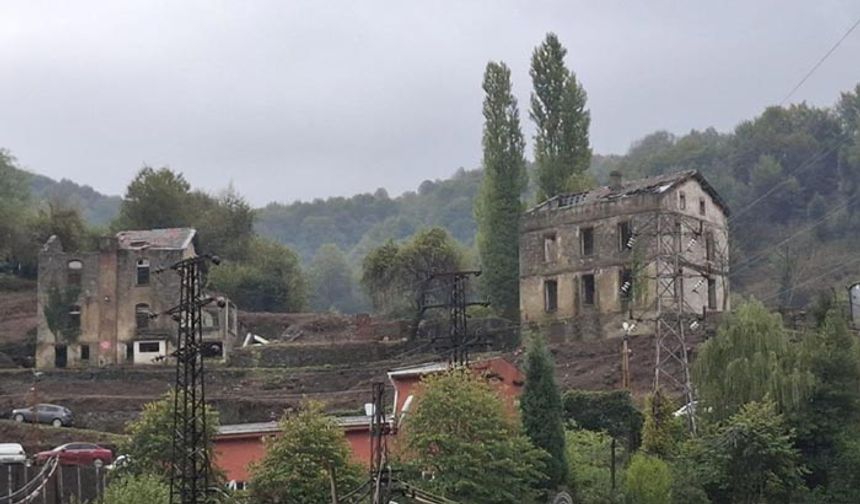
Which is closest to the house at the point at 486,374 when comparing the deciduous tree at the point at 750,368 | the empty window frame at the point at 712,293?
the deciduous tree at the point at 750,368

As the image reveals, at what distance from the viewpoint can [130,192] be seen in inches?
4087

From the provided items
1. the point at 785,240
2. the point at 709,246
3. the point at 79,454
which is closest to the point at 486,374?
the point at 79,454

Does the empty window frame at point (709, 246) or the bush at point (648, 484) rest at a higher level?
Result: the empty window frame at point (709, 246)

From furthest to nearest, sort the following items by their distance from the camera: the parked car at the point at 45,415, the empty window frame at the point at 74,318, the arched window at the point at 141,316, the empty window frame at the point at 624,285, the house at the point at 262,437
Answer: the arched window at the point at 141,316, the empty window frame at the point at 74,318, the empty window frame at the point at 624,285, the parked car at the point at 45,415, the house at the point at 262,437

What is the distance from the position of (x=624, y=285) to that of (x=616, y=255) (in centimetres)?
210

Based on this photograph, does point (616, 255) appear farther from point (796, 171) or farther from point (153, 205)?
point (796, 171)

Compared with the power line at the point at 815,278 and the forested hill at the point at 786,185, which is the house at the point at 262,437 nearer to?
the power line at the point at 815,278

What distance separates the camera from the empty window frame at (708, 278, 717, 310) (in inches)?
3182

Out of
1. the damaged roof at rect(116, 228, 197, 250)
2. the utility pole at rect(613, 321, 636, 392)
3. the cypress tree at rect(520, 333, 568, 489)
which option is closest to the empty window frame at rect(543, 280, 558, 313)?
the utility pole at rect(613, 321, 636, 392)

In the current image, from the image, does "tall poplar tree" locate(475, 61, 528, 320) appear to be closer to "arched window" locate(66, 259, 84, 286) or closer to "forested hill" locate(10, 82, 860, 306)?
"arched window" locate(66, 259, 84, 286)

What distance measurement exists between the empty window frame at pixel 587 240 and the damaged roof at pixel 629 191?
136cm

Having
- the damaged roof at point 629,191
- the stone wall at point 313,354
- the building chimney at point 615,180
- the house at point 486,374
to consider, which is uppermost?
the building chimney at point 615,180

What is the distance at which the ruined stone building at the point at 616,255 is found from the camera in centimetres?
7950

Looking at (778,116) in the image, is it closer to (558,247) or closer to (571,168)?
(571,168)
